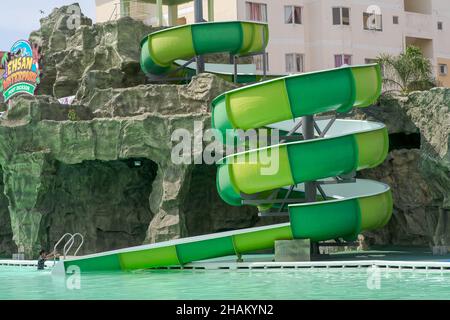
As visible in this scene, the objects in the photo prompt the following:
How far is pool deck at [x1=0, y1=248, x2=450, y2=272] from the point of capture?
56.0 feet

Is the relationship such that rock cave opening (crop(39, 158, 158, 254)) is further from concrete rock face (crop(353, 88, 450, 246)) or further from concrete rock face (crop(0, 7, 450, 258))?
concrete rock face (crop(353, 88, 450, 246))

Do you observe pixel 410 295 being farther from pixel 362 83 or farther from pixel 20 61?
pixel 20 61

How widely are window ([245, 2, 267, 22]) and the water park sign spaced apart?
9431 millimetres

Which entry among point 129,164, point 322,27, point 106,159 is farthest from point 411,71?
point 106,159

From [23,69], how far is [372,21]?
15603mm

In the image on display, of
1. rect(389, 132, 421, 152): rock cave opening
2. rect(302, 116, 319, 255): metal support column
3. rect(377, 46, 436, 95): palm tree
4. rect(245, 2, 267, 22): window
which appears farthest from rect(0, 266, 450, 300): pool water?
rect(245, 2, 267, 22): window

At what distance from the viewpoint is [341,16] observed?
37.8m

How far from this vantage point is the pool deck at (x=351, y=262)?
17078 mm

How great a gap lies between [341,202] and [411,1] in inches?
962

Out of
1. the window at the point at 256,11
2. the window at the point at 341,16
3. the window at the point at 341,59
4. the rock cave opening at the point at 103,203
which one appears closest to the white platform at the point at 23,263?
the rock cave opening at the point at 103,203

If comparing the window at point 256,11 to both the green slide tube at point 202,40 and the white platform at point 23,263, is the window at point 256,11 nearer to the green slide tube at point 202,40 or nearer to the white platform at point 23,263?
the green slide tube at point 202,40

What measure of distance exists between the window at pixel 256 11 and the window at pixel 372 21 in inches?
185

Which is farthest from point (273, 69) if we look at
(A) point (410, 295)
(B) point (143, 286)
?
(A) point (410, 295)

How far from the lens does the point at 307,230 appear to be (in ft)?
62.8
